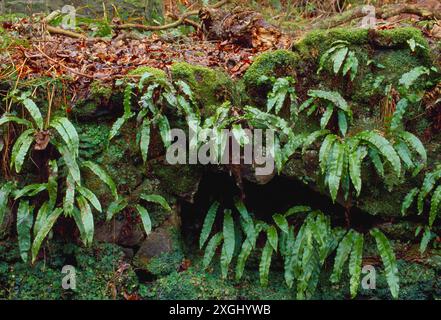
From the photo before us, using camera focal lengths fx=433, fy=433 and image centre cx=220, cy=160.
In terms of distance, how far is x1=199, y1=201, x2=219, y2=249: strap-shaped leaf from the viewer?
4691 mm

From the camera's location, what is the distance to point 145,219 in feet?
14.6

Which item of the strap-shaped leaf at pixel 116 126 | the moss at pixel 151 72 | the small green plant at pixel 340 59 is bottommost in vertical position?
the strap-shaped leaf at pixel 116 126

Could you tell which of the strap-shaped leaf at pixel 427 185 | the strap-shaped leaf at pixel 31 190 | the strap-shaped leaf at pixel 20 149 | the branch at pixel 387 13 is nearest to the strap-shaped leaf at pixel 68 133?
the strap-shaped leaf at pixel 20 149

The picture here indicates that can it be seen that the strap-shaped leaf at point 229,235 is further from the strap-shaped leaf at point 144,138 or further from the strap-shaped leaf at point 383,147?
the strap-shaped leaf at point 383,147

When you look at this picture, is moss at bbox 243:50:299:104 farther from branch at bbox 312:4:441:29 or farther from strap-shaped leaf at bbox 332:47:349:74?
branch at bbox 312:4:441:29

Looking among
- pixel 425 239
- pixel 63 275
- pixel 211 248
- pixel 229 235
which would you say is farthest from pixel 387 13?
pixel 63 275

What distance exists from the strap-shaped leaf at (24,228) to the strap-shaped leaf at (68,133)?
73 centimetres

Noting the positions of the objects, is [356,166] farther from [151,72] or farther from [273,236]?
[151,72]

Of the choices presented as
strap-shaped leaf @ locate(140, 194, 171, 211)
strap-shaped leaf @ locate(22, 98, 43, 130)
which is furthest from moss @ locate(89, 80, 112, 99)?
strap-shaped leaf @ locate(140, 194, 171, 211)

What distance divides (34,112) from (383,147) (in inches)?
138

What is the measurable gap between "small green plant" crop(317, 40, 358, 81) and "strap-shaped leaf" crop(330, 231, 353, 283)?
1799mm

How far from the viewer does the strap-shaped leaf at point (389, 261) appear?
437 centimetres
